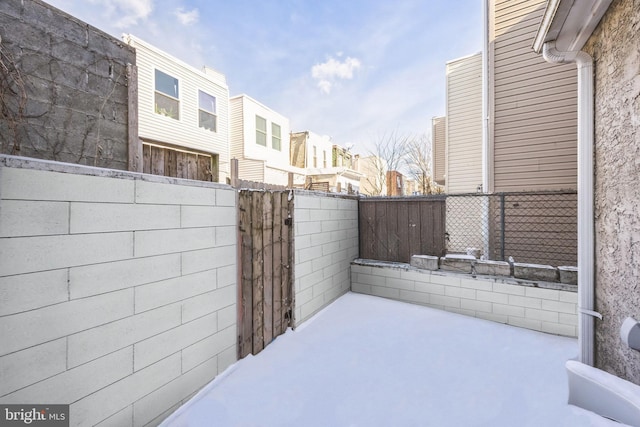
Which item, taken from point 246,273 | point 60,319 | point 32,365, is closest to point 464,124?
point 246,273

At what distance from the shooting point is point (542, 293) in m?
3.34

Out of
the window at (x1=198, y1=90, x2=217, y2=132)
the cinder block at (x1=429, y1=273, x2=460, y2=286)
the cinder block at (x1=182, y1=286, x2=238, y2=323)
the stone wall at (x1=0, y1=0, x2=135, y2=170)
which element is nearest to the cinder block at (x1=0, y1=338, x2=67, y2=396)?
the cinder block at (x1=182, y1=286, x2=238, y2=323)

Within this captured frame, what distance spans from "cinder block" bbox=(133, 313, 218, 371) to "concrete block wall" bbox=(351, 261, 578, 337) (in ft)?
9.61

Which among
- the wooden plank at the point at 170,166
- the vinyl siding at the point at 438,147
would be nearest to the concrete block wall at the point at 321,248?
the wooden plank at the point at 170,166

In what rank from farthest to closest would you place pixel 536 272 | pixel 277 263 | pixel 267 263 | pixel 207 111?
1. pixel 207 111
2. pixel 536 272
3. pixel 277 263
4. pixel 267 263

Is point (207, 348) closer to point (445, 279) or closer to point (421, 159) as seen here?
point (445, 279)

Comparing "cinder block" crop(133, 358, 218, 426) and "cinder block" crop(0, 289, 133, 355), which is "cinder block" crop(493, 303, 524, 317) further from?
"cinder block" crop(0, 289, 133, 355)

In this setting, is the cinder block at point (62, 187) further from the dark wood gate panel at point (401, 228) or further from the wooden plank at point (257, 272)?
the dark wood gate panel at point (401, 228)

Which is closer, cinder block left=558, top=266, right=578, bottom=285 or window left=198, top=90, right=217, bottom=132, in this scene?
cinder block left=558, top=266, right=578, bottom=285

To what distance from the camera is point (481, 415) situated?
Result: 77.9 inches

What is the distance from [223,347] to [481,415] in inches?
86.4

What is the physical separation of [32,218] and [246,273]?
1.68 meters

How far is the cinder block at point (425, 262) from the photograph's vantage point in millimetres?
4117

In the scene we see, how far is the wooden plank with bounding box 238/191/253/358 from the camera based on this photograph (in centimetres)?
271
